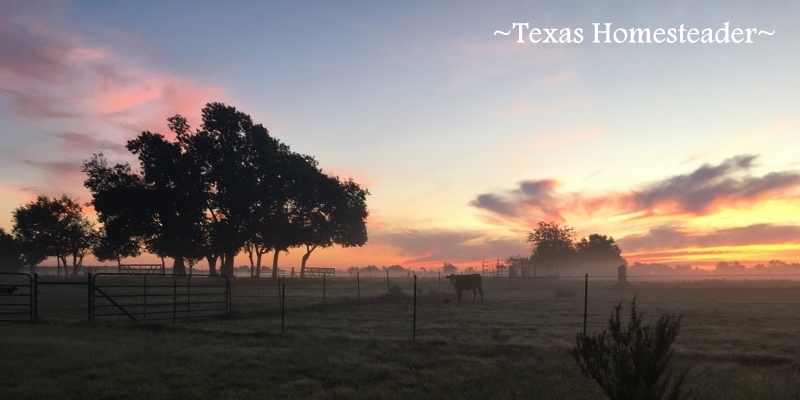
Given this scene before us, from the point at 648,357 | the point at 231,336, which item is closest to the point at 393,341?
the point at 231,336

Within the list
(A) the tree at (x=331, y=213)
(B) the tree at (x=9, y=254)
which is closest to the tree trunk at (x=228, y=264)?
(A) the tree at (x=331, y=213)

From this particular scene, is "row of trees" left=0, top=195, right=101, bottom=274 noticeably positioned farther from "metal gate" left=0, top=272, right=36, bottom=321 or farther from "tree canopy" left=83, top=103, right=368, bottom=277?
"metal gate" left=0, top=272, right=36, bottom=321

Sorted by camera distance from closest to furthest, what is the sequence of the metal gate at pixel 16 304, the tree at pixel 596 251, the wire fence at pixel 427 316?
1. the wire fence at pixel 427 316
2. the metal gate at pixel 16 304
3. the tree at pixel 596 251

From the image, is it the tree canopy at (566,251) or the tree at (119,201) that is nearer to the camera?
the tree at (119,201)

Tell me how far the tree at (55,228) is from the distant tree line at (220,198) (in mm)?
11363

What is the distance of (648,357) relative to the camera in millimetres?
5898

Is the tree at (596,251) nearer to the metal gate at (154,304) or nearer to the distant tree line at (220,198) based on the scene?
the distant tree line at (220,198)

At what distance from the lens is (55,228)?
64.8 m

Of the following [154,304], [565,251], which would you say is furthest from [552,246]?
[154,304]

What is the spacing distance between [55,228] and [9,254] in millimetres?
22470

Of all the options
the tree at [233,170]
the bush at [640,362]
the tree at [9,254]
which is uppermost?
the tree at [233,170]

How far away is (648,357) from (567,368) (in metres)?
4.80

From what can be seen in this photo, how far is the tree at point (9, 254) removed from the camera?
77688 mm

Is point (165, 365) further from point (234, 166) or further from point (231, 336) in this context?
point (234, 166)
